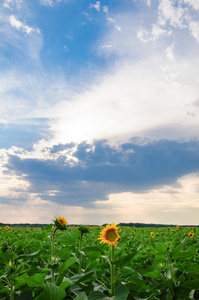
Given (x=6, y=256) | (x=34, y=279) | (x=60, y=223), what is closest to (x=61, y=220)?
(x=60, y=223)

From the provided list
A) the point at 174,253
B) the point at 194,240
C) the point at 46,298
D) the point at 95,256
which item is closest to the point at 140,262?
the point at 174,253

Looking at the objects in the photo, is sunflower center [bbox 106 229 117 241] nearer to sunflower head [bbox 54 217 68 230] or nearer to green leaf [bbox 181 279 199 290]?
sunflower head [bbox 54 217 68 230]

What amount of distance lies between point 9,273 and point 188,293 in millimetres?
1748

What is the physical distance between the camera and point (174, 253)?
262 cm

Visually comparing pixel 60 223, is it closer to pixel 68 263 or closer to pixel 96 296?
pixel 68 263

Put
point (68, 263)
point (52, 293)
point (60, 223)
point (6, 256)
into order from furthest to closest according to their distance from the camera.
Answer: point (60, 223) < point (6, 256) < point (68, 263) < point (52, 293)

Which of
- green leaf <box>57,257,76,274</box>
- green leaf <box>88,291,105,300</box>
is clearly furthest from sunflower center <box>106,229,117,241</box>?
green leaf <box>88,291,105,300</box>

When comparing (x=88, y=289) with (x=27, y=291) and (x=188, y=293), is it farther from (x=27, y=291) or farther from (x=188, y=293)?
(x=188, y=293)

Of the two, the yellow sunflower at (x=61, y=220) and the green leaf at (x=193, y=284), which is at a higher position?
the yellow sunflower at (x=61, y=220)

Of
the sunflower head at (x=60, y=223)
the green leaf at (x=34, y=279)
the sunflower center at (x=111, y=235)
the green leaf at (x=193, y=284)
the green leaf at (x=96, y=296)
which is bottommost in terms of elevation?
the green leaf at (x=96, y=296)

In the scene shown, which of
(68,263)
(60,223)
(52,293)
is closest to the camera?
(52,293)

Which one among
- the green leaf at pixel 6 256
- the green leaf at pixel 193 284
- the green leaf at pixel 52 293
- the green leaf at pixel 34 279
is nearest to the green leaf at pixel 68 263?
the green leaf at pixel 34 279

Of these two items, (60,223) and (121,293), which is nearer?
(121,293)

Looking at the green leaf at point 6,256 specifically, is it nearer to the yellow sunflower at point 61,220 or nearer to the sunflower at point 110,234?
the yellow sunflower at point 61,220
